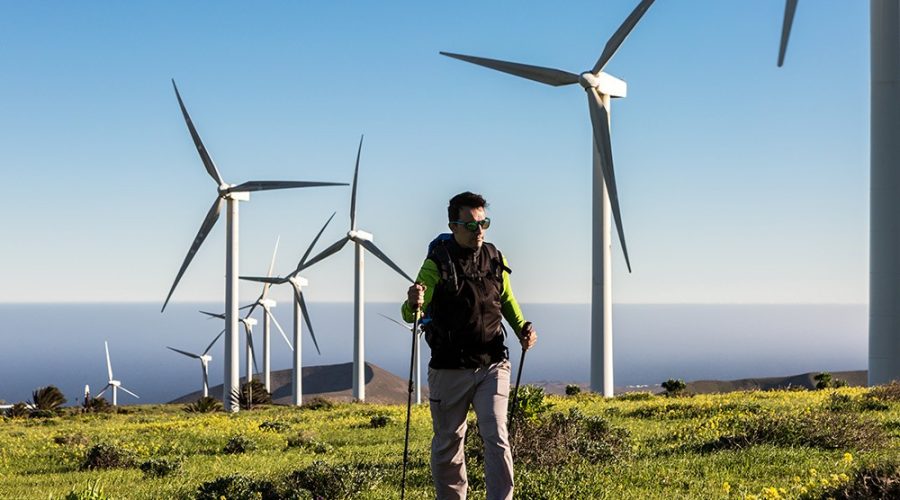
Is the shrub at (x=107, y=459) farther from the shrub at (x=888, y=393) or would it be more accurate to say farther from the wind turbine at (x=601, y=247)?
the wind turbine at (x=601, y=247)

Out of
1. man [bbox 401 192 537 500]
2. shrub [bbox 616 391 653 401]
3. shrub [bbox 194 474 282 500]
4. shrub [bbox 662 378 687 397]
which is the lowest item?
shrub [bbox 662 378 687 397]

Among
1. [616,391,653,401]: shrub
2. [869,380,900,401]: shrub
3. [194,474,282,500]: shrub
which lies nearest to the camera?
[194,474,282,500]: shrub

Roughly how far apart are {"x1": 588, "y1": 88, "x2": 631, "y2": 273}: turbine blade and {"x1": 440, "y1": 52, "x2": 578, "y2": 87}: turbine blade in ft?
5.39

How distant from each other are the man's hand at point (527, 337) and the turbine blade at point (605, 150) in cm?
1350

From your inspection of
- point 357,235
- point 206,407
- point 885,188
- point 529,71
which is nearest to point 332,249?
point 357,235

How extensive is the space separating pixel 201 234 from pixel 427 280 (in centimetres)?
3999

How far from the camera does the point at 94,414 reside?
41.5 meters

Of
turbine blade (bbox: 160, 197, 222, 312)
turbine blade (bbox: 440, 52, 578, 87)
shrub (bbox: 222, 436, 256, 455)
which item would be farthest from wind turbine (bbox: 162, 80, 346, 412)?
shrub (bbox: 222, 436, 256, 455)

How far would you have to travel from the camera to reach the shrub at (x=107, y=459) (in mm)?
16344

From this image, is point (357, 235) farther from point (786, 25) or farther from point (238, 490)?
point (238, 490)

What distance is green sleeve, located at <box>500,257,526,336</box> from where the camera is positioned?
8.82 metres

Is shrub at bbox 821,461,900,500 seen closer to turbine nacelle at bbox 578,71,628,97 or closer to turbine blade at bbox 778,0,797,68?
turbine blade at bbox 778,0,797,68

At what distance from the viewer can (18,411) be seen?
139 ft

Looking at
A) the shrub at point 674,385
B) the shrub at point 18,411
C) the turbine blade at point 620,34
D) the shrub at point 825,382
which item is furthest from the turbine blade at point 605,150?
the shrub at point 18,411
